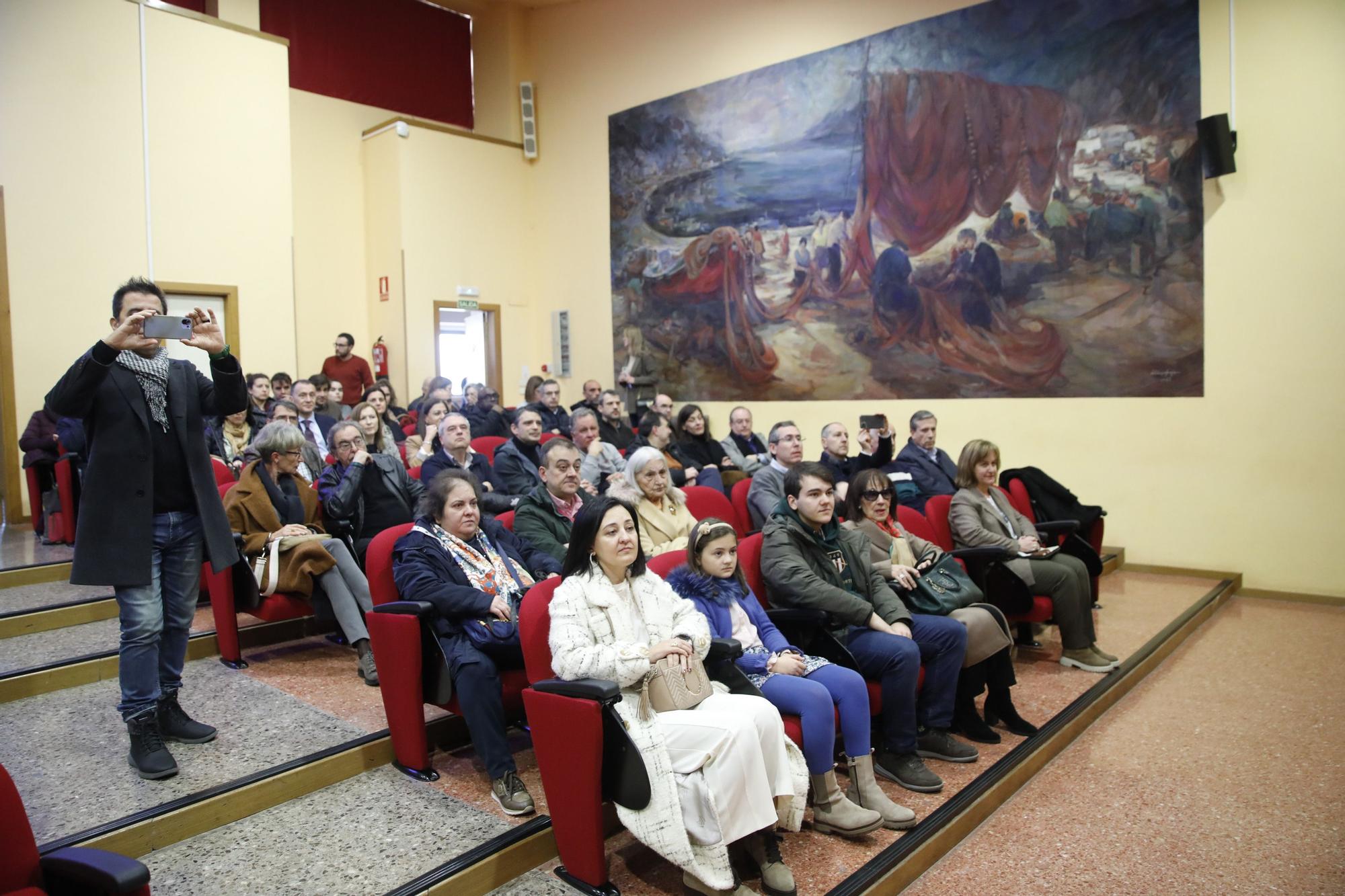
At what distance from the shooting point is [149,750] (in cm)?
262

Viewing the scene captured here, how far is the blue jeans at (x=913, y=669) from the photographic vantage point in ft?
9.48

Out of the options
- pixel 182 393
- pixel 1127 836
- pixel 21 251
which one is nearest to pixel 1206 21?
pixel 1127 836

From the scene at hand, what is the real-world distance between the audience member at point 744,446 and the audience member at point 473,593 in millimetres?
3513

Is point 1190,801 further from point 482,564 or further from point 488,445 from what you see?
point 488,445

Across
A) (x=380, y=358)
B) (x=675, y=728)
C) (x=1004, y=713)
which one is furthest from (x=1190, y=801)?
(x=380, y=358)

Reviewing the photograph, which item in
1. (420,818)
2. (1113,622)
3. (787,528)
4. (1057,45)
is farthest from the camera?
(1057,45)

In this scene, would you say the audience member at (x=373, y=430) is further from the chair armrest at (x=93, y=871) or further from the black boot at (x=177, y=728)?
the chair armrest at (x=93, y=871)

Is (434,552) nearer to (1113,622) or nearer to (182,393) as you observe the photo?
(182,393)

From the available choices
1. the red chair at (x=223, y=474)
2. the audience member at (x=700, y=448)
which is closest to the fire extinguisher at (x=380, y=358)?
the audience member at (x=700, y=448)

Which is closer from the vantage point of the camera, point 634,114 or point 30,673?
point 30,673

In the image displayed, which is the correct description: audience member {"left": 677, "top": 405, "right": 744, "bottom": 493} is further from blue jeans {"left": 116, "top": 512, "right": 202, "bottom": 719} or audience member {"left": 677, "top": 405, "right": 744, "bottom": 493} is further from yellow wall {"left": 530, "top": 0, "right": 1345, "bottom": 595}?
blue jeans {"left": 116, "top": 512, "right": 202, "bottom": 719}

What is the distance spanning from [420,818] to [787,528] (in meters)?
1.51

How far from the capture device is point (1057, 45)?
20.9 feet

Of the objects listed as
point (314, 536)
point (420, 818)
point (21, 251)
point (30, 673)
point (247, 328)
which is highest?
point (21, 251)
